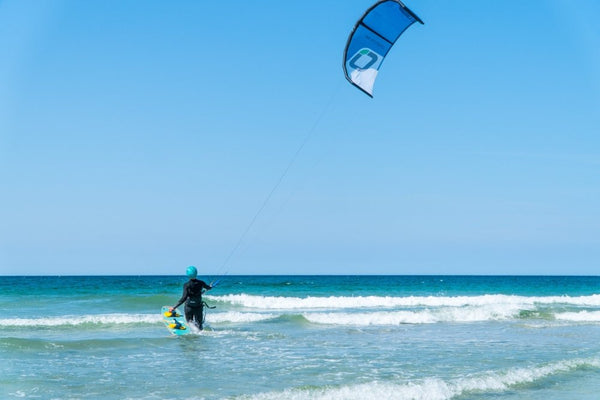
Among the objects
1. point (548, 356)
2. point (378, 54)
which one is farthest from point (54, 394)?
point (548, 356)

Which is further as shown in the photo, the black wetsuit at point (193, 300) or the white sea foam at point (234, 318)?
the white sea foam at point (234, 318)

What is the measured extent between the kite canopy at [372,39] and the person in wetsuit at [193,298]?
516 centimetres

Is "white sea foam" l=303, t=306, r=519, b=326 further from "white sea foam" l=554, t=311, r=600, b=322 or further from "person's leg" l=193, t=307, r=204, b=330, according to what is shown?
"person's leg" l=193, t=307, r=204, b=330

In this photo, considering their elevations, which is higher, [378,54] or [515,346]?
[378,54]

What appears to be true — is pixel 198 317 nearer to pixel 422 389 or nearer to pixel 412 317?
pixel 422 389

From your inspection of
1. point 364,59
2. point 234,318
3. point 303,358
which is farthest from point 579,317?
point 364,59

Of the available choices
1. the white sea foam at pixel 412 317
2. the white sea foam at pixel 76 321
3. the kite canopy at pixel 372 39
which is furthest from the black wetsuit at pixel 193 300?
the kite canopy at pixel 372 39

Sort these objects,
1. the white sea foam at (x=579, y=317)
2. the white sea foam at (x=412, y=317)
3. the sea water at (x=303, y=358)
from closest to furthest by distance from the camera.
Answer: the sea water at (x=303, y=358) < the white sea foam at (x=412, y=317) < the white sea foam at (x=579, y=317)

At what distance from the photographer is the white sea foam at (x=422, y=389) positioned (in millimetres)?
7012

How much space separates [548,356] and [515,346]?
1.17 metres

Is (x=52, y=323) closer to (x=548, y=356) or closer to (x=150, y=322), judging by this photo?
(x=150, y=322)

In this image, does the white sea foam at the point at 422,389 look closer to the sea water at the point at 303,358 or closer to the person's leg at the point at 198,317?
the sea water at the point at 303,358

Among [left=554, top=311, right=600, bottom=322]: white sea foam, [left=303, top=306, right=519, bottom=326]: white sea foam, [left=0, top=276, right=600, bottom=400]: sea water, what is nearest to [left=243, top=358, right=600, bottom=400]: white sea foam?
[left=0, top=276, right=600, bottom=400]: sea water

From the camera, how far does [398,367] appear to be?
885 cm
